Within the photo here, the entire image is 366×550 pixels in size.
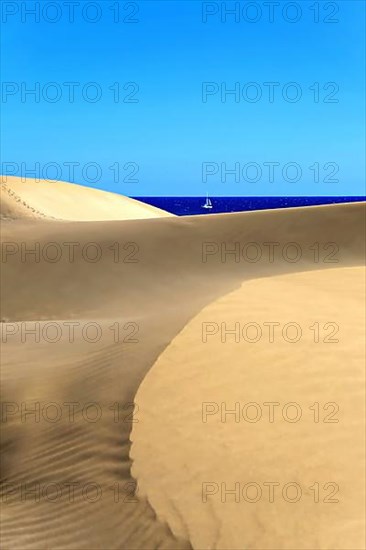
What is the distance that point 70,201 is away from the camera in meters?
31.4

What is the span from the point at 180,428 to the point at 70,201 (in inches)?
1103

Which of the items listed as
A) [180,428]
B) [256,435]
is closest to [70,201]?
[180,428]

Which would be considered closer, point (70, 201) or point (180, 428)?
point (180, 428)

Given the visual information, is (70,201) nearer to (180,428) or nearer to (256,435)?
(180,428)

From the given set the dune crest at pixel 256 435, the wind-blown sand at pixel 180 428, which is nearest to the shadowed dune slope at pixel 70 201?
the wind-blown sand at pixel 180 428

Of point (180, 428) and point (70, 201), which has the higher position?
→ point (70, 201)

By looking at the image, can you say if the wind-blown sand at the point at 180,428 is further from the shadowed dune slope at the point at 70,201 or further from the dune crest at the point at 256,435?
the shadowed dune slope at the point at 70,201

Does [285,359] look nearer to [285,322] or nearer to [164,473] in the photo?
[285,322]

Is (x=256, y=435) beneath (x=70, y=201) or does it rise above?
beneath

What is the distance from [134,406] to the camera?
5.02 meters

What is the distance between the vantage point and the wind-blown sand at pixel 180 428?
3750 millimetres

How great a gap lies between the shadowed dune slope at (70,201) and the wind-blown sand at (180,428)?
14.7 metres

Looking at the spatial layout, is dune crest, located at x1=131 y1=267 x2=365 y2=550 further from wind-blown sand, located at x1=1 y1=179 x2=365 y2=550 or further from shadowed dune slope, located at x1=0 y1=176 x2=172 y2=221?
shadowed dune slope, located at x1=0 y1=176 x2=172 y2=221

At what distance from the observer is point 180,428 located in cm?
464
